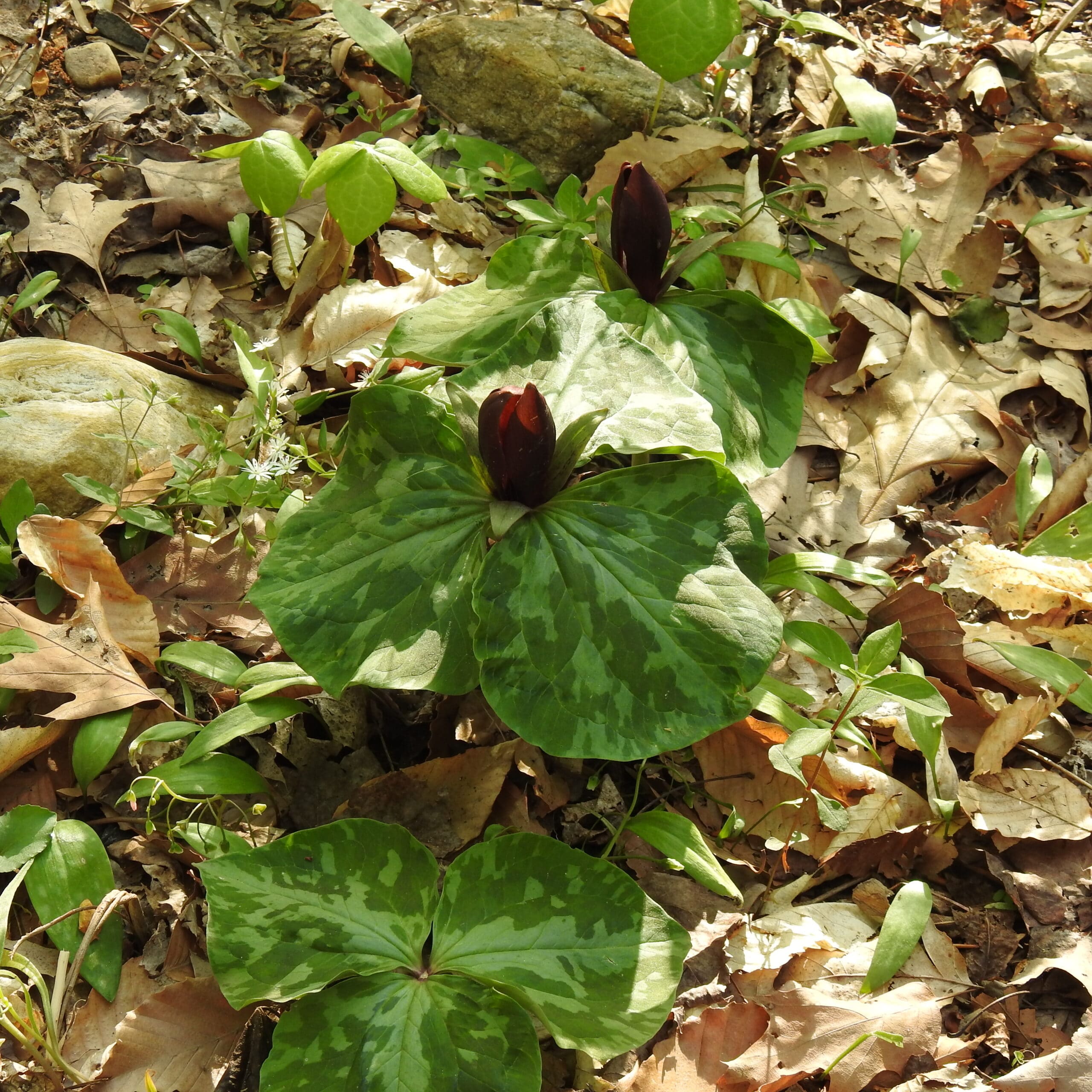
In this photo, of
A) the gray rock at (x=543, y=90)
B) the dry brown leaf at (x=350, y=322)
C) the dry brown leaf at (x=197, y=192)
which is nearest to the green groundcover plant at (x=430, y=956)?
the dry brown leaf at (x=350, y=322)

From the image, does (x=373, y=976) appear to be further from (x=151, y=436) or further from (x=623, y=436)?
(x=151, y=436)

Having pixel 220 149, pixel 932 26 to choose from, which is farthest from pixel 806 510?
pixel 932 26

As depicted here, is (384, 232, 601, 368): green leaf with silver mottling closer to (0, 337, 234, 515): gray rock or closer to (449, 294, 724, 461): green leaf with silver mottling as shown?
(449, 294, 724, 461): green leaf with silver mottling

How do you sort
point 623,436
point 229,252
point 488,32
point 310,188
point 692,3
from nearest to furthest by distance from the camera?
point 623,436 → point 310,188 → point 692,3 → point 229,252 → point 488,32

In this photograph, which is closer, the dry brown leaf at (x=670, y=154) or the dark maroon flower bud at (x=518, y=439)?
the dark maroon flower bud at (x=518, y=439)

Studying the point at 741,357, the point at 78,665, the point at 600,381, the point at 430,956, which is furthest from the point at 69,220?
the point at 430,956

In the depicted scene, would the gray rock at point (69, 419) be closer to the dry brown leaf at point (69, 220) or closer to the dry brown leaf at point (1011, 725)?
the dry brown leaf at point (69, 220)

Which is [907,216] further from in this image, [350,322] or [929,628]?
[350,322]
